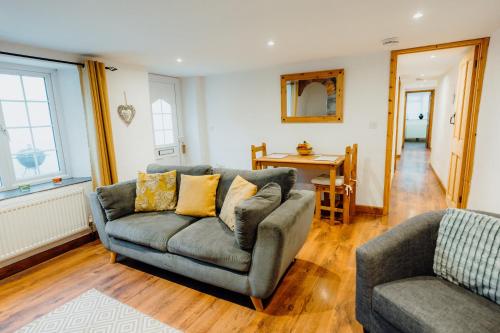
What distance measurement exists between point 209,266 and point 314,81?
9.79ft

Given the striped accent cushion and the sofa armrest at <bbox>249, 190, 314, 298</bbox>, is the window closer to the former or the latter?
the sofa armrest at <bbox>249, 190, 314, 298</bbox>

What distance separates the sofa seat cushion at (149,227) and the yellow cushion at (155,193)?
0.25 feet

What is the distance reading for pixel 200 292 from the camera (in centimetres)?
216

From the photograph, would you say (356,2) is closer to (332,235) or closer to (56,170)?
(332,235)

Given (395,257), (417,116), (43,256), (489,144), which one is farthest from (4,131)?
(417,116)

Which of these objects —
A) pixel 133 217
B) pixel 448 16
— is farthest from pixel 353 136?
pixel 133 217

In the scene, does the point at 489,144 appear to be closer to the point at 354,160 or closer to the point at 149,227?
the point at 354,160

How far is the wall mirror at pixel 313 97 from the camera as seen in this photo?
371 cm

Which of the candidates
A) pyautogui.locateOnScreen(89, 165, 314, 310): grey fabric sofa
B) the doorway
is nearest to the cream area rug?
pyautogui.locateOnScreen(89, 165, 314, 310): grey fabric sofa

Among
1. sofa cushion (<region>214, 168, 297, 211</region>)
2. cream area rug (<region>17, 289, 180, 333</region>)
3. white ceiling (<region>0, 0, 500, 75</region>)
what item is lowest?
cream area rug (<region>17, 289, 180, 333</region>)

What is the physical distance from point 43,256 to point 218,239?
2.10 m

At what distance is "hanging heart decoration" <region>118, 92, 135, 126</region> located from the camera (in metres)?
3.42

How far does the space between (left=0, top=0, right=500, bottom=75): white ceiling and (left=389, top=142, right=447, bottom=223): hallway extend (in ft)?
7.24

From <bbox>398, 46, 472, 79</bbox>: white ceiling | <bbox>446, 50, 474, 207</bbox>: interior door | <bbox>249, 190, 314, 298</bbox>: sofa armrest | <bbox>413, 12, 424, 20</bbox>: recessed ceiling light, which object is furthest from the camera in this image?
<bbox>398, 46, 472, 79</bbox>: white ceiling
